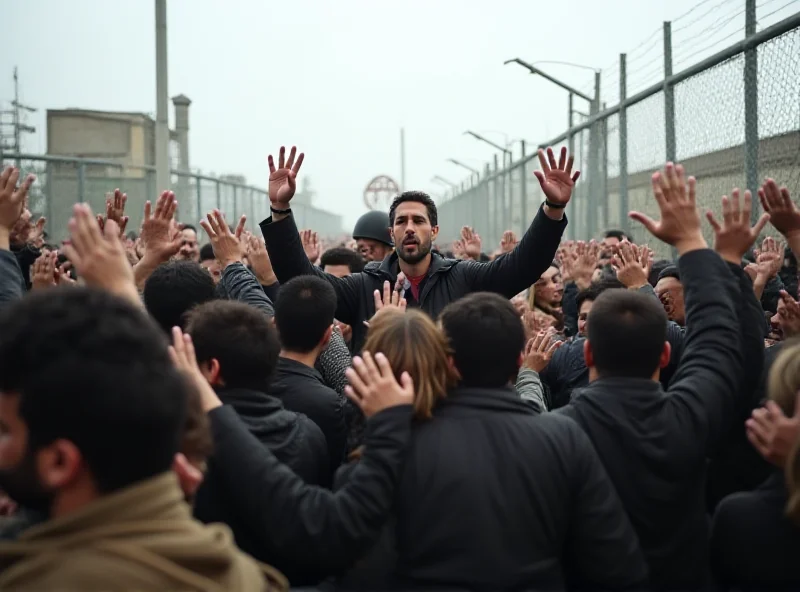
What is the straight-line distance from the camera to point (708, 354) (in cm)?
259

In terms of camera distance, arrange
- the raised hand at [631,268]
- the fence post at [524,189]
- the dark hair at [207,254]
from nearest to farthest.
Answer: the raised hand at [631,268], the dark hair at [207,254], the fence post at [524,189]

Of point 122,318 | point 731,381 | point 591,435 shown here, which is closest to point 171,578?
point 122,318

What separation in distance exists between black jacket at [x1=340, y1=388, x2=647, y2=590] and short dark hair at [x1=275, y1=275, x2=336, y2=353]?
1181 millimetres

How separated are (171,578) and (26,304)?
540 mm

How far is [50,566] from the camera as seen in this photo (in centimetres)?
132

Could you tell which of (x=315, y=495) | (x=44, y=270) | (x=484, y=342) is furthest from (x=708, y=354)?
(x=44, y=270)

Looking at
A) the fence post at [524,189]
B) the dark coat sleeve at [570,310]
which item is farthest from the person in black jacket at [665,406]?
the fence post at [524,189]

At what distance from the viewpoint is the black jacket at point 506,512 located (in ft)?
6.86

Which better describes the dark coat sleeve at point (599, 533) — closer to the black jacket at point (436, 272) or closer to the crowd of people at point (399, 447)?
the crowd of people at point (399, 447)

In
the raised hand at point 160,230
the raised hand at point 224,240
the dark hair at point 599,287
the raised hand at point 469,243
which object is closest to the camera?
the raised hand at point 160,230

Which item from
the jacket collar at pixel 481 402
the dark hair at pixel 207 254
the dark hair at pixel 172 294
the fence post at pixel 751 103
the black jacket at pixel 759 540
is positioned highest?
the fence post at pixel 751 103

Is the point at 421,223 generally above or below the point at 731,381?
above

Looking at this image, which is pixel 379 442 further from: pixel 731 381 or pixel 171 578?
pixel 731 381

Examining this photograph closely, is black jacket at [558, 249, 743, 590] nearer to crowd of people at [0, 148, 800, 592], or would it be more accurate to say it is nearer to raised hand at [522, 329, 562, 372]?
crowd of people at [0, 148, 800, 592]
